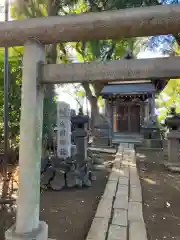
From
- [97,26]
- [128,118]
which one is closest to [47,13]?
[97,26]

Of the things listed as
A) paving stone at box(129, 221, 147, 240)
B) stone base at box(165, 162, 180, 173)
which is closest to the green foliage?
paving stone at box(129, 221, 147, 240)

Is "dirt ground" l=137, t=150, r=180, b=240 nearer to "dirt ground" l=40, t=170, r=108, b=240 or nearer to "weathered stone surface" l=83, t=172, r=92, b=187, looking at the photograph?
"dirt ground" l=40, t=170, r=108, b=240

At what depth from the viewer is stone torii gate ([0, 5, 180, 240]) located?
79.4 inches

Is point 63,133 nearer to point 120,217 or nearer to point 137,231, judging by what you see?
point 120,217

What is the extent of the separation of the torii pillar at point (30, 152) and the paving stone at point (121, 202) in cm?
161

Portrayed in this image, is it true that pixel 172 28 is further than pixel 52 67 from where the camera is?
No

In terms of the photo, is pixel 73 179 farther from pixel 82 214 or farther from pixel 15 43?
pixel 15 43

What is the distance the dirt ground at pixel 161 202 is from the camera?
2911 mm

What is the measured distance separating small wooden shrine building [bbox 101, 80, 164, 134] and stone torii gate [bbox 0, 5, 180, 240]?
10126 millimetres

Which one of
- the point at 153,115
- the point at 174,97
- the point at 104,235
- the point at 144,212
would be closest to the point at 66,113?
the point at 144,212

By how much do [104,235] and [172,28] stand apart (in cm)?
250

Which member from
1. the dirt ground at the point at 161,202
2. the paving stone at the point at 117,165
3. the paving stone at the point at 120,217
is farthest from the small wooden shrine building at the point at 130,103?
the paving stone at the point at 120,217

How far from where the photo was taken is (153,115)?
12633 millimetres

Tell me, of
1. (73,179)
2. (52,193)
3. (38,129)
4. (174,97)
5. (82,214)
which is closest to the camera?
(38,129)
